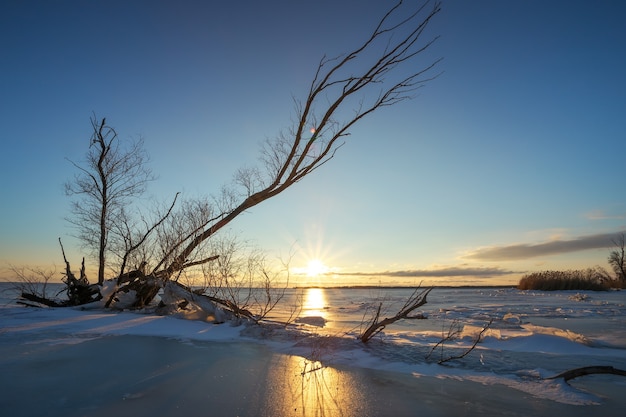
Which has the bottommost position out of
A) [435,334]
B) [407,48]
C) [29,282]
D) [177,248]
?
[435,334]

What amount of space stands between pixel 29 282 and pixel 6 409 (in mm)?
8162

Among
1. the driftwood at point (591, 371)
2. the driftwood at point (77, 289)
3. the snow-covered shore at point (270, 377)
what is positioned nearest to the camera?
the snow-covered shore at point (270, 377)

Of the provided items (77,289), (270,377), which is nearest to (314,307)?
(77,289)

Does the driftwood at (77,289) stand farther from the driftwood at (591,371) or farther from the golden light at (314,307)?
the driftwood at (591,371)

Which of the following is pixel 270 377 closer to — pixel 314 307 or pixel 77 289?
pixel 77 289

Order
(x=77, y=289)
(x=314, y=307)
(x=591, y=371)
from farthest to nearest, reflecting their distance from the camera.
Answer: (x=314, y=307)
(x=77, y=289)
(x=591, y=371)

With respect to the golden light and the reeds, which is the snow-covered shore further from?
the reeds

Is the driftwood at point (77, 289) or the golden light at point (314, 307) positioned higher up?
the driftwood at point (77, 289)

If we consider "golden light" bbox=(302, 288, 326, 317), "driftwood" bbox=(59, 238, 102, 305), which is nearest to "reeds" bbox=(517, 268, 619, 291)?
"golden light" bbox=(302, 288, 326, 317)

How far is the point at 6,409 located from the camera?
7.23ft

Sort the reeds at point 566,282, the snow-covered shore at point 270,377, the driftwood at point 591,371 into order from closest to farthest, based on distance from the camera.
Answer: the snow-covered shore at point 270,377
the driftwood at point 591,371
the reeds at point 566,282

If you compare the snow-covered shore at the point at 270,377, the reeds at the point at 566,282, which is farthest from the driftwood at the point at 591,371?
the reeds at the point at 566,282

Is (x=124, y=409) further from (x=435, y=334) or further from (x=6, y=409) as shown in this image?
(x=435, y=334)

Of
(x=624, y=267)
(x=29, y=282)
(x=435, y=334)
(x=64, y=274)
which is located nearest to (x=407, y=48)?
(x=435, y=334)
